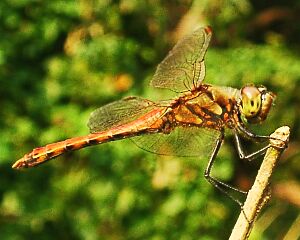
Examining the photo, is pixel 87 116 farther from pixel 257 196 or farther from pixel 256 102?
pixel 257 196

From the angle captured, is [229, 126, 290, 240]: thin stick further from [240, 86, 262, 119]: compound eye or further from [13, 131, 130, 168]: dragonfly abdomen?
[13, 131, 130, 168]: dragonfly abdomen

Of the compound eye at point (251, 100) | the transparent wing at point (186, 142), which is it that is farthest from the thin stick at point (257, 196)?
the transparent wing at point (186, 142)

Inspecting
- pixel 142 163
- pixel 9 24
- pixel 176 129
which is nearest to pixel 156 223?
pixel 142 163

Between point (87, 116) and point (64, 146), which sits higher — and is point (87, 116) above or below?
above

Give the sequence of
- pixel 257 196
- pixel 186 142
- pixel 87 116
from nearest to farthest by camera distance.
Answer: pixel 257 196
pixel 186 142
pixel 87 116

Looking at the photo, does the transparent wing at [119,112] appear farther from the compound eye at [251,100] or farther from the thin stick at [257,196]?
the thin stick at [257,196]

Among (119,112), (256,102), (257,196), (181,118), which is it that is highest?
(119,112)

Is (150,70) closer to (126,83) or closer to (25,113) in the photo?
(126,83)

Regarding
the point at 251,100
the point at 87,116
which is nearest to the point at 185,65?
the point at 251,100
